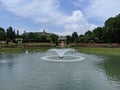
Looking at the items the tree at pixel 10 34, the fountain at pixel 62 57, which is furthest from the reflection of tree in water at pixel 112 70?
the tree at pixel 10 34

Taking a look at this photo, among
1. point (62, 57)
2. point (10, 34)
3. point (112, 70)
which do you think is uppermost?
point (10, 34)

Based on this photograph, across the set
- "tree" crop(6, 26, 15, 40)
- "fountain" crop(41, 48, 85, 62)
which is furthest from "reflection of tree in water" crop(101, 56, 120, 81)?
"tree" crop(6, 26, 15, 40)

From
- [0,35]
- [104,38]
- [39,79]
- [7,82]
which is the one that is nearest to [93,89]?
[39,79]

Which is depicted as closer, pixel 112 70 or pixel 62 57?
pixel 112 70

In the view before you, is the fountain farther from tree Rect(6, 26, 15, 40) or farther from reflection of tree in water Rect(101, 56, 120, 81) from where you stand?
tree Rect(6, 26, 15, 40)

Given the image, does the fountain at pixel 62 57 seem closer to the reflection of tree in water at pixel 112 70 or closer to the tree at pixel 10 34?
the reflection of tree in water at pixel 112 70

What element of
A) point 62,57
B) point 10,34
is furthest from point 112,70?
point 10,34

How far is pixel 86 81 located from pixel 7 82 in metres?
5.37

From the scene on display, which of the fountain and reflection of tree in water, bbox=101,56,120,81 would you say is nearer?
reflection of tree in water, bbox=101,56,120,81

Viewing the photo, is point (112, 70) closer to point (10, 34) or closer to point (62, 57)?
point (62, 57)

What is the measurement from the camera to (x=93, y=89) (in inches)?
576

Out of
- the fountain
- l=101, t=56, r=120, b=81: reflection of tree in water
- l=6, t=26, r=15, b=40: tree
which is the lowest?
l=101, t=56, r=120, b=81: reflection of tree in water

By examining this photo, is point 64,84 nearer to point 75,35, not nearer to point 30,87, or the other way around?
point 30,87

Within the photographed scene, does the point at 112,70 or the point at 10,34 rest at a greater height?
the point at 10,34
